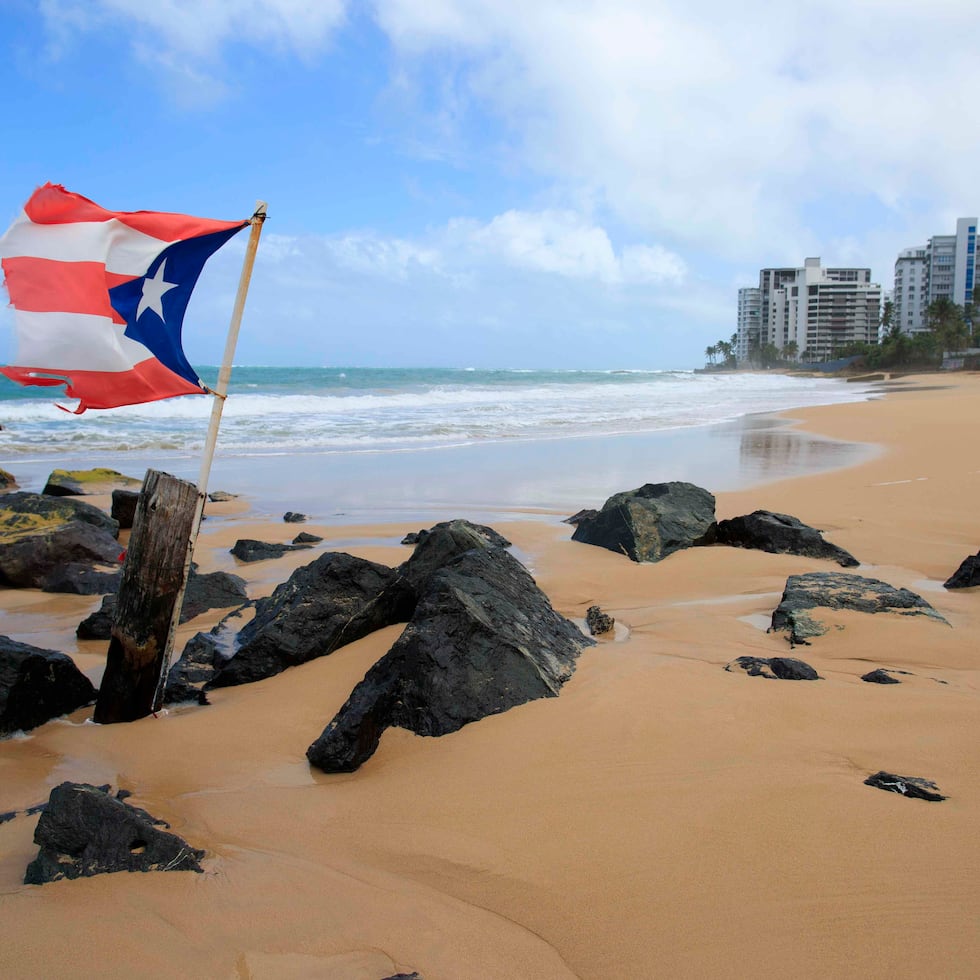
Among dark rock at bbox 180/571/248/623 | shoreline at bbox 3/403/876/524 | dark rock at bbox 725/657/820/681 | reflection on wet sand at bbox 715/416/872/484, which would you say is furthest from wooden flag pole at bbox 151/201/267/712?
reflection on wet sand at bbox 715/416/872/484

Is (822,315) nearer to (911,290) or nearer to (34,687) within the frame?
(911,290)

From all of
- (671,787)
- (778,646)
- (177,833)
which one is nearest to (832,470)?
(778,646)

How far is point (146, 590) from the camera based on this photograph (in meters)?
4.70

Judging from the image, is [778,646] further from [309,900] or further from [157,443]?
[157,443]

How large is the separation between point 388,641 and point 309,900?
2.45 m

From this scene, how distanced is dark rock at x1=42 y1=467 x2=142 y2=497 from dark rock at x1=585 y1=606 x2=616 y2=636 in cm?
1045

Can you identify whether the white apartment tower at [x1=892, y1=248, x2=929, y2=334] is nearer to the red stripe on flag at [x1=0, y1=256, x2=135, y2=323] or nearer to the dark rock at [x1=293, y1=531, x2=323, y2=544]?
the dark rock at [x1=293, y1=531, x2=323, y2=544]

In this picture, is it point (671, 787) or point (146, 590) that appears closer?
point (671, 787)

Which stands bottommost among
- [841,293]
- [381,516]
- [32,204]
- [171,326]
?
[381,516]

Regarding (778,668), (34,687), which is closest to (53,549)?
(34,687)

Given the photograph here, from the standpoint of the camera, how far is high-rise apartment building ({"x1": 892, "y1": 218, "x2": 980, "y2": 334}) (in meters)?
140

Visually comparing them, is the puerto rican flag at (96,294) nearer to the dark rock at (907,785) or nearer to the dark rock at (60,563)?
the dark rock at (907,785)

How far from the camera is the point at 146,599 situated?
4.70 meters

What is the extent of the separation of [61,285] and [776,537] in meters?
6.50
